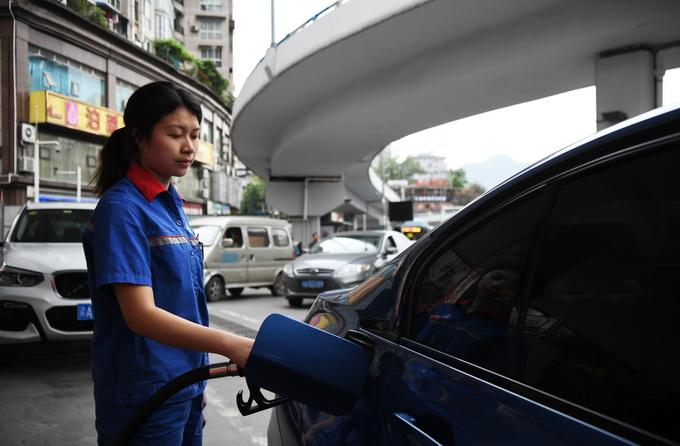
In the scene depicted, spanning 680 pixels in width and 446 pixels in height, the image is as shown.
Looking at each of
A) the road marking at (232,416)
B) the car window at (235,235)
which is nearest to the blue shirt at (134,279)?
the road marking at (232,416)

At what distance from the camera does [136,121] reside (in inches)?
65.1

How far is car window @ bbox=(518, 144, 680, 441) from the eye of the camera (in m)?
0.93

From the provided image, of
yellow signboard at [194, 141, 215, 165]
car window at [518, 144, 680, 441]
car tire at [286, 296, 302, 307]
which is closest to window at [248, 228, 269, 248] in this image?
car tire at [286, 296, 302, 307]

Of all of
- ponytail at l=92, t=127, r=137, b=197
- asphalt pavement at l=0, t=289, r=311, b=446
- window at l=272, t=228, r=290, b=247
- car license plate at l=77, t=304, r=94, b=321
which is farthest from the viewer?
window at l=272, t=228, r=290, b=247

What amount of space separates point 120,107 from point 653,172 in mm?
30346

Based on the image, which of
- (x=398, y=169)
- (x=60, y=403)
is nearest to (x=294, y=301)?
(x=60, y=403)

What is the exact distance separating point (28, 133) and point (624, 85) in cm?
2044

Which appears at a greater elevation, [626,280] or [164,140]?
[164,140]

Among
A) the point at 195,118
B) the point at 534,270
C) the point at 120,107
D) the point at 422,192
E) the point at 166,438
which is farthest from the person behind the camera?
the point at 422,192

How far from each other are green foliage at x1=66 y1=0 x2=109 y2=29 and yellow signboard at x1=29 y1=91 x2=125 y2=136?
3.76 m

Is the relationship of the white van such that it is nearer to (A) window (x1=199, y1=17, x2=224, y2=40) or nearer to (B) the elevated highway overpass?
(B) the elevated highway overpass

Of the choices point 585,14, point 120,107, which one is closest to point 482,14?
point 585,14

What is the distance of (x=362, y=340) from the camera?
172 centimetres

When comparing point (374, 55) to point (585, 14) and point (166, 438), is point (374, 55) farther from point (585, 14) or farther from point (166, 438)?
point (166, 438)
